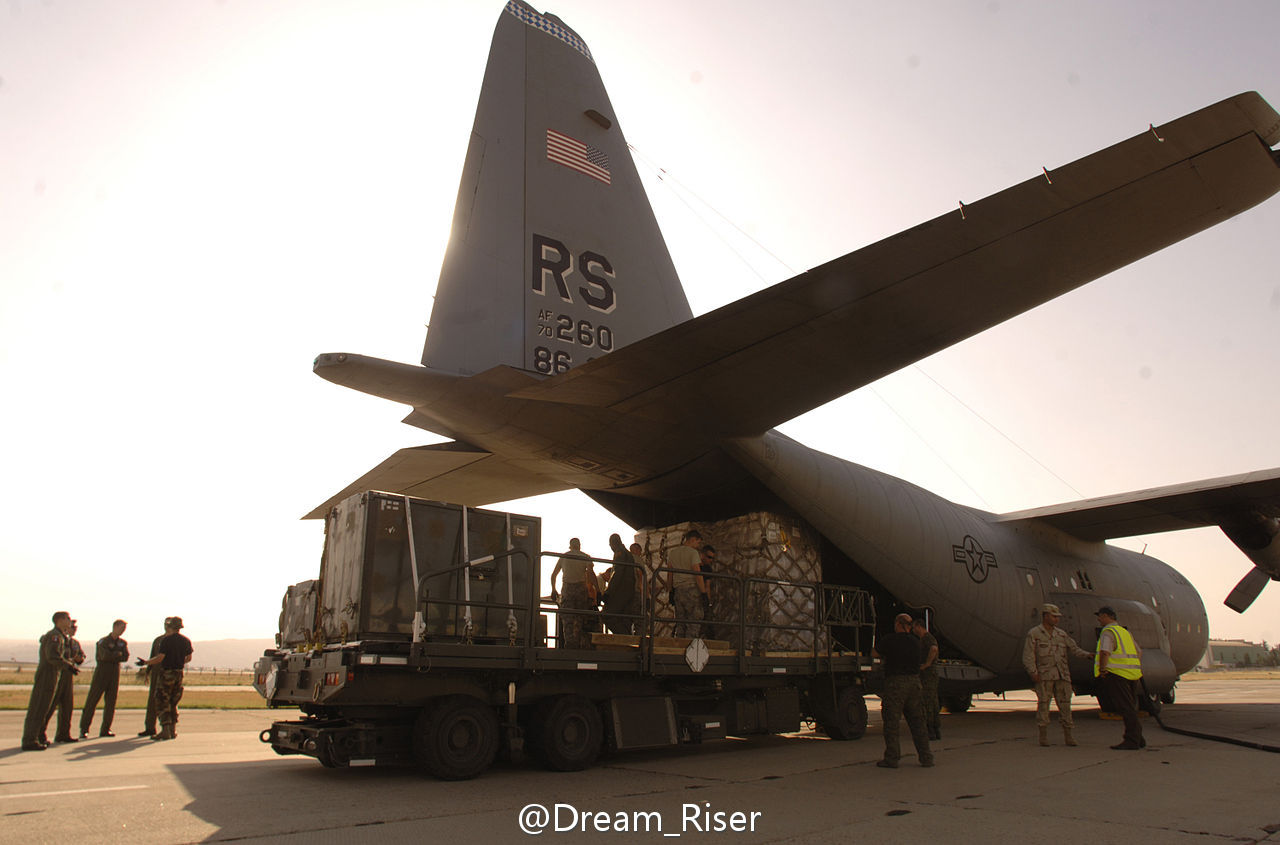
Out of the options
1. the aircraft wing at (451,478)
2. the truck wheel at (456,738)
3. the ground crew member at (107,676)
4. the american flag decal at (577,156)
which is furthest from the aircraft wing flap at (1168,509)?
the ground crew member at (107,676)

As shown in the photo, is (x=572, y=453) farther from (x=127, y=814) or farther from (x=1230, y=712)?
(x=1230, y=712)

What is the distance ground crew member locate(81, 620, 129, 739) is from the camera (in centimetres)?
1075

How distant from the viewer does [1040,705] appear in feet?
32.9

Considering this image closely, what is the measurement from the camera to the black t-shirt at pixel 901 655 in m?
8.13

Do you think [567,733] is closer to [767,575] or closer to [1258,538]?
[767,575]

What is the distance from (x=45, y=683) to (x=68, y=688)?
383 millimetres

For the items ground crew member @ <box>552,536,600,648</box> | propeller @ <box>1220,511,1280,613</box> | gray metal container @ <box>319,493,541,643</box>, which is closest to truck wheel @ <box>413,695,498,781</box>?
gray metal container @ <box>319,493,541,643</box>

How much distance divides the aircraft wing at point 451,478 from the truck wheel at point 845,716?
4.76 metres

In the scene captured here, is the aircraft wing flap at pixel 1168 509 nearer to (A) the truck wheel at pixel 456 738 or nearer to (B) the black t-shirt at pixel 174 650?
(A) the truck wheel at pixel 456 738

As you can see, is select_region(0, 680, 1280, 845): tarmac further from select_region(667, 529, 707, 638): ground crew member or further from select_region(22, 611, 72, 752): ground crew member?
select_region(667, 529, 707, 638): ground crew member

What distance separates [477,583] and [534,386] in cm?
211

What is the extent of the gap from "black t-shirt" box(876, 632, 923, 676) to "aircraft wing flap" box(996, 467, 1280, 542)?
843 cm

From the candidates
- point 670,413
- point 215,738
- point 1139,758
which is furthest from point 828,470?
point 215,738

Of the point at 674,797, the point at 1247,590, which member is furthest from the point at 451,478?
the point at 1247,590
